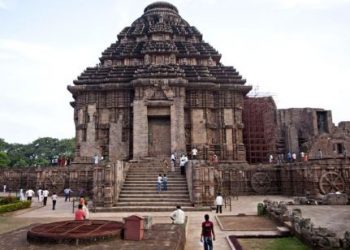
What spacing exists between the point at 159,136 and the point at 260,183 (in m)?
9.49

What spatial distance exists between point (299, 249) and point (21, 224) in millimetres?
11732

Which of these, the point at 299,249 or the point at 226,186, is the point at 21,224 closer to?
the point at 299,249

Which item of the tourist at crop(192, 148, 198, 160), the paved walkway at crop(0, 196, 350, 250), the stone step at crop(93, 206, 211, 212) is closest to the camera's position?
the paved walkway at crop(0, 196, 350, 250)

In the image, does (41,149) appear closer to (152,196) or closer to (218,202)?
(152,196)

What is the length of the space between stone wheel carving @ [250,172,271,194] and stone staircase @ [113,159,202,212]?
6.59m

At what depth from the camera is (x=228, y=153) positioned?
103 feet

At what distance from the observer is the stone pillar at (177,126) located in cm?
2961

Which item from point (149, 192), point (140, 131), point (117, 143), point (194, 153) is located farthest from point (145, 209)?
point (117, 143)

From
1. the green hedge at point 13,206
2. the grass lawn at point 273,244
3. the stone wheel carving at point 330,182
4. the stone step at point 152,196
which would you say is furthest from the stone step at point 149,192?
the stone wheel carving at point 330,182

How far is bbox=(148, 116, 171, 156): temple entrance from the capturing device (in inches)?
1193

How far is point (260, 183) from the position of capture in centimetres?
2702

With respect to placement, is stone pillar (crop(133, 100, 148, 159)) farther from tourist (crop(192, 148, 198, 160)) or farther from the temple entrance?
tourist (crop(192, 148, 198, 160))

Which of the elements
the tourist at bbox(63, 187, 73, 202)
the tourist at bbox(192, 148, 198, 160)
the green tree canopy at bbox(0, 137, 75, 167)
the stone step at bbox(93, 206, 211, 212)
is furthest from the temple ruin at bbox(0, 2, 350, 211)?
the green tree canopy at bbox(0, 137, 75, 167)

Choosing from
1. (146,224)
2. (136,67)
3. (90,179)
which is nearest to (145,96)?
(136,67)
